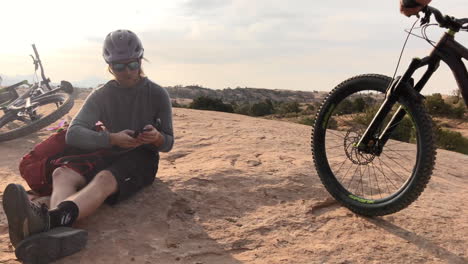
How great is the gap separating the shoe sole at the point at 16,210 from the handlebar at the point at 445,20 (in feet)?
8.89

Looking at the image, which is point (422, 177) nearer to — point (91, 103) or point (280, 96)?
point (91, 103)

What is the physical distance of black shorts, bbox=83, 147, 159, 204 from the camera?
277cm

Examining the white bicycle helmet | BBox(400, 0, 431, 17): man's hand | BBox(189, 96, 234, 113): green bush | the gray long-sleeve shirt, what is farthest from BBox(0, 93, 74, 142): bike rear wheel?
BBox(189, 96, 234, 113): green bush

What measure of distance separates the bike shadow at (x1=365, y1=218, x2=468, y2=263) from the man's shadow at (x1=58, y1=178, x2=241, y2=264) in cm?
107

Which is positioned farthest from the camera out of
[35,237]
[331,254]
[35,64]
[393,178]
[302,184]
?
[35,64]

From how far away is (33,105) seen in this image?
7.12 metres

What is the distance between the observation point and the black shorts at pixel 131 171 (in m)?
2.77

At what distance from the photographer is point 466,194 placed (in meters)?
3.39

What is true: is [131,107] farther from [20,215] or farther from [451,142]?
[451,142]

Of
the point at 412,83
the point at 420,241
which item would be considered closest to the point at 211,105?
the point at 412,83

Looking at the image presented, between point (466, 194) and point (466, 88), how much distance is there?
56.2 inches

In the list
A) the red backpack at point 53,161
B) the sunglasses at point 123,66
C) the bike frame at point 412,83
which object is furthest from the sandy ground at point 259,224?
the sunglasses at point 123,66

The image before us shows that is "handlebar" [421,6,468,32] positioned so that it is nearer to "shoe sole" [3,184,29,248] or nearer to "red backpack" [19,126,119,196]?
"red backpack" [19,126,119,196]

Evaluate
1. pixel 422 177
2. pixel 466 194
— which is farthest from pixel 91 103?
pixel 466 194
